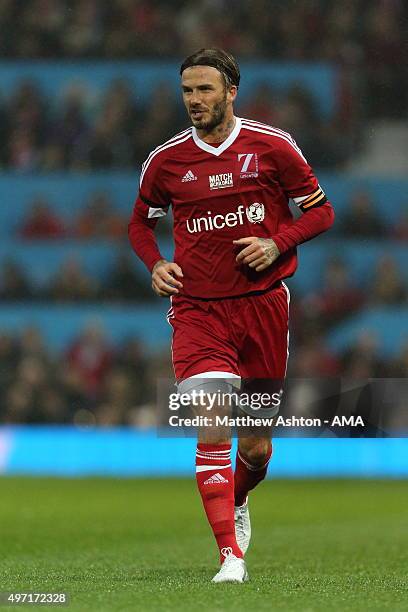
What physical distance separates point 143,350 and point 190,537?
770cm

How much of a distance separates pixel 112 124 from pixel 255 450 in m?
12.7

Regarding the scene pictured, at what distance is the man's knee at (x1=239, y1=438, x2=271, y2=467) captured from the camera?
279 inches

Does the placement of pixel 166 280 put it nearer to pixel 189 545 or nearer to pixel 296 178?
pixel 296 178

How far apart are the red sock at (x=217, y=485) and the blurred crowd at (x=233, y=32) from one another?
14203 mm

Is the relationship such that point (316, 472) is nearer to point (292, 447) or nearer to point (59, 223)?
point (292, 447)

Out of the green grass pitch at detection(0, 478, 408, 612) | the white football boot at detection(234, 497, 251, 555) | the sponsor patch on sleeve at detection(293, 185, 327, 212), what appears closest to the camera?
the green grass pitch at detection(0, 478, 408, 612)

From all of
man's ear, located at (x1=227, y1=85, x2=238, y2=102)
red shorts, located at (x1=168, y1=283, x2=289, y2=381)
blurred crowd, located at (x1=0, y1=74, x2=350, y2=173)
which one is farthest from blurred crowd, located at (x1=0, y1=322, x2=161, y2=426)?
man's ear, located at (x1=227, y1=85, x2=238, y2=102)

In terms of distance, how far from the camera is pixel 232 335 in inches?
264

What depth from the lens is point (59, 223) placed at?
18.8 meters

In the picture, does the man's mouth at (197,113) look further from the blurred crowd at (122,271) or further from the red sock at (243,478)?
the blurred crowd at (122,271)

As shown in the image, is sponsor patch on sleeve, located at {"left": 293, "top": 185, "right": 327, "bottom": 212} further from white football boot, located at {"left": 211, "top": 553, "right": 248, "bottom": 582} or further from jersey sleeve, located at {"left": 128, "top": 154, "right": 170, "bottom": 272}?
white football boot, located at {"left": 211, "top": 553, "right": 248, "bottom": 582}

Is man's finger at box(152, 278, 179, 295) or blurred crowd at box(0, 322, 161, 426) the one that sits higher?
man's finger at box(152, 278, 179, 295)

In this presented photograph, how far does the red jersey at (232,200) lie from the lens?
21.9 ft

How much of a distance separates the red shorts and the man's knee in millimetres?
369
